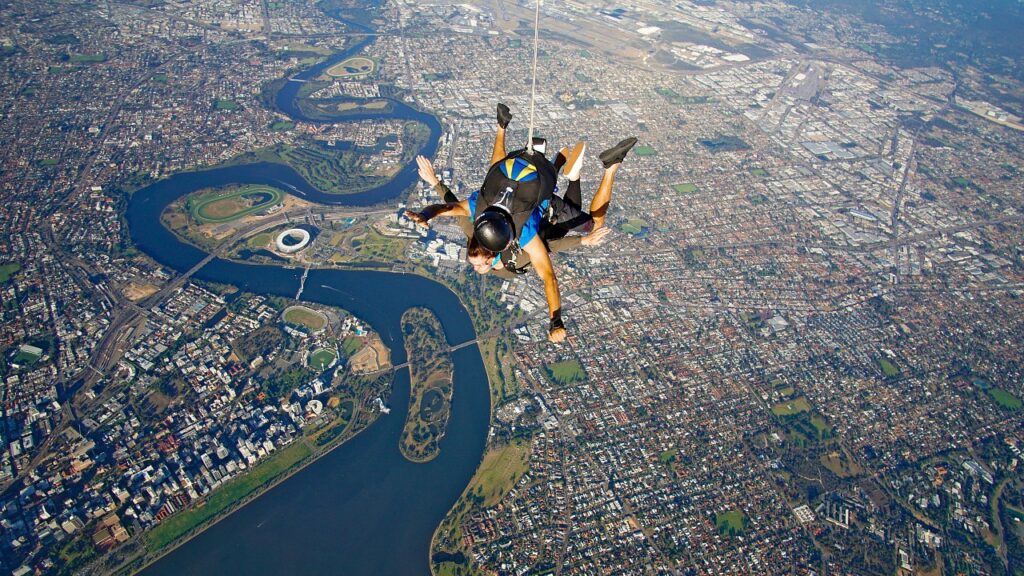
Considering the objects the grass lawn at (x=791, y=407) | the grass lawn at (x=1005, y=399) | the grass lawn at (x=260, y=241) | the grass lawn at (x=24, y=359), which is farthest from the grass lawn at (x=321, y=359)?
the grass lawn at (x=1005, y=399)

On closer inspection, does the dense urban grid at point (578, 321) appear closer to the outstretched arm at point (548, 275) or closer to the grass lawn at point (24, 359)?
the grass lawn at point (24, 359)

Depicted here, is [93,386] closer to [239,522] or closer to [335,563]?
[239,522]

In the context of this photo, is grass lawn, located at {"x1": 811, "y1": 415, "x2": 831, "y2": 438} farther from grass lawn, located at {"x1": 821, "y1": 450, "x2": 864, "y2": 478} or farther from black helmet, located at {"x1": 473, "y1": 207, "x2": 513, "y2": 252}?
black helmet, located at {"x1": 473, "y1": 207, "x2": 513, "y2": 252}

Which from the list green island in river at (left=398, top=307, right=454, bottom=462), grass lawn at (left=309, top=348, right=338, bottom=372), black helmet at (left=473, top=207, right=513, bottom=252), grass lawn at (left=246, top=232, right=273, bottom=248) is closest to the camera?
black helmet at (left=473, top=207, right=513, bottom=252)

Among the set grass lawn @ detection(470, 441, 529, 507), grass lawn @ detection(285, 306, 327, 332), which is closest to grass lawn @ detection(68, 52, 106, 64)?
grass lawn @ detection(285, 306, 327, 332)

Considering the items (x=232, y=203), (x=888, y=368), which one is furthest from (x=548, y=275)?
(x=232, y=203)

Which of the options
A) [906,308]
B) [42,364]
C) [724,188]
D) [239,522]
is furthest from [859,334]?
[42,364]
